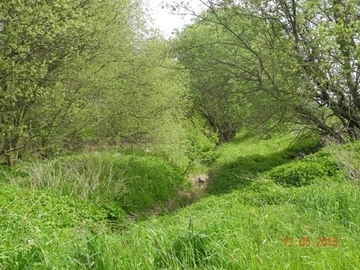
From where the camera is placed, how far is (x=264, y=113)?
598 inches

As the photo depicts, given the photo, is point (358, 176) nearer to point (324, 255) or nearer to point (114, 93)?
point (324, 255)

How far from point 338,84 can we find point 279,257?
10.7 m

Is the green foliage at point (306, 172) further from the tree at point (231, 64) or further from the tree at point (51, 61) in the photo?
the tree at point (51, 61)

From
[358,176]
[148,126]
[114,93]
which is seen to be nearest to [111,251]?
[358,176]

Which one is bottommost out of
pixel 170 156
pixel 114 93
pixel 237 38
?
pixel 170 156

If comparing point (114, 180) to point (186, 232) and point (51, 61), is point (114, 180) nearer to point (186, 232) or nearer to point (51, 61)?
point (51, 61)
